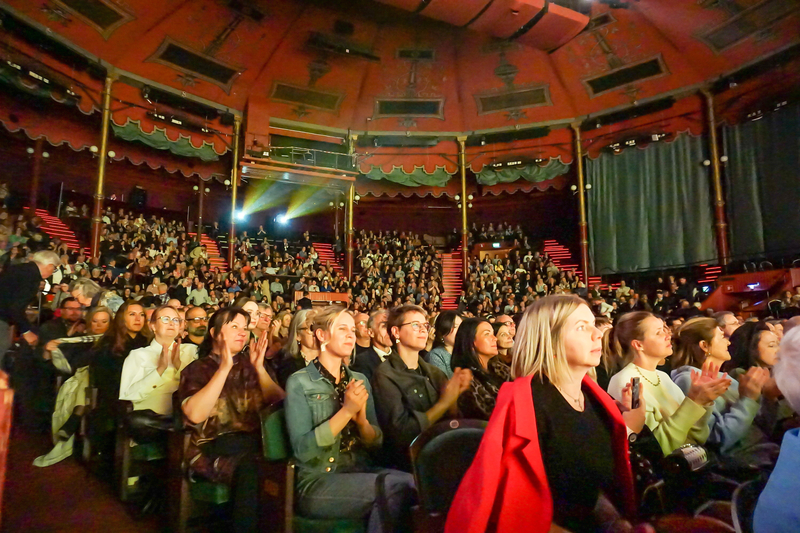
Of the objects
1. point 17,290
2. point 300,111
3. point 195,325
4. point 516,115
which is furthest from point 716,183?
point 17,290

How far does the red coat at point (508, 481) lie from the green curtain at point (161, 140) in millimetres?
12925

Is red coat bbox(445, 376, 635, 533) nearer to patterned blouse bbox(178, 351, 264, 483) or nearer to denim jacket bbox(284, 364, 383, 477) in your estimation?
denim jacket bbox(284, 364, 383, 477)

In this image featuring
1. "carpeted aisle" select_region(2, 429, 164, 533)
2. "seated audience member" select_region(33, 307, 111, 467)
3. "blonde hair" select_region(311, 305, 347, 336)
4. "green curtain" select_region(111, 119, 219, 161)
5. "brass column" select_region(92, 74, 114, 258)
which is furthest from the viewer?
"green curtain" select_region(111, 119, 219, 161)

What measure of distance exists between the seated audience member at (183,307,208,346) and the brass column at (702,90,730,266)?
12.0m

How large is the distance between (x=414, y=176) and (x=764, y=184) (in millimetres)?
8714

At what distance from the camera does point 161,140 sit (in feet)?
40.0

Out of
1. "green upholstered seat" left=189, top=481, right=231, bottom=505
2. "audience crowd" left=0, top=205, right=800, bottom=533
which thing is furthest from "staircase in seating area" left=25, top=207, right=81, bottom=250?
"green upholstered seat" left=189, top=481, right=231, bottom=505

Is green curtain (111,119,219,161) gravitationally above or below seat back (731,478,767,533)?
above

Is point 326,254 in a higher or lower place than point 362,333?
higher

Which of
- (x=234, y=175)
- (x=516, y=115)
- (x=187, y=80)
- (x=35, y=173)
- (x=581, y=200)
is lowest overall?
(x=581, y=200)

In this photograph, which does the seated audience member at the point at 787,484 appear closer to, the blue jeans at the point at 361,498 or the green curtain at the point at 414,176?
the blue jeans at the point at 361,498

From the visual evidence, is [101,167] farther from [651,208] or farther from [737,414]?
[651,208]

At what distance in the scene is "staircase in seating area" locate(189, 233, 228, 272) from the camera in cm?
1344

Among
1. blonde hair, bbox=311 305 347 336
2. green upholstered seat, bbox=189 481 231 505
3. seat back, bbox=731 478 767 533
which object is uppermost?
blonde hair, bbox=311 305 347 336
